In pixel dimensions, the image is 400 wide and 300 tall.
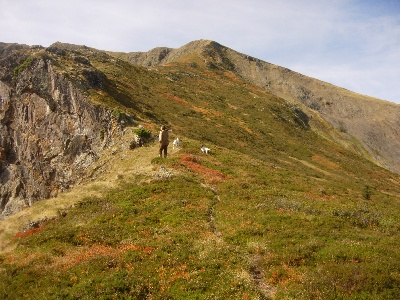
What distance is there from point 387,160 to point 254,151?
8678 centimetres

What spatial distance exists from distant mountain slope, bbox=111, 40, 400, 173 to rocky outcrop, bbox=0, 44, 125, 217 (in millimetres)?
81381

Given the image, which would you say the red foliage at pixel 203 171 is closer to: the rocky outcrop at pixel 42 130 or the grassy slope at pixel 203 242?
the grassy slope at pixel 203 242

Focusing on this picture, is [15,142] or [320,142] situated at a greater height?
[320,142]

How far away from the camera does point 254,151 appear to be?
63.5 metres

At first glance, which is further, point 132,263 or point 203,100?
point 203,100

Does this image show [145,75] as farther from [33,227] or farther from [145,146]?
[33,227]

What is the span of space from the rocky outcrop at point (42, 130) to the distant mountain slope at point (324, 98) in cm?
8138

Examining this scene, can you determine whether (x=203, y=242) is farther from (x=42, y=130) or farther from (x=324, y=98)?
(x=324, y=98)

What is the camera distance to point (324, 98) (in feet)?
525

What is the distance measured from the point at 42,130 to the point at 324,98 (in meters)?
136

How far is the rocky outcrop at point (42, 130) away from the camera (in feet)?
161

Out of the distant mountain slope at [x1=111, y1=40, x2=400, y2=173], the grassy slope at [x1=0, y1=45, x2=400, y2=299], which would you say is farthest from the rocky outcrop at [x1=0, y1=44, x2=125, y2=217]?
the distant mountain slope at [x1=111, y1=40, x2=400, y2=173]

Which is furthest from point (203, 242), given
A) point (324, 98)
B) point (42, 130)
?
point (324, 98)

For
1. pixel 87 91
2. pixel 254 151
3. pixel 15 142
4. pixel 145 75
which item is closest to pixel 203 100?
pixel 145 75
